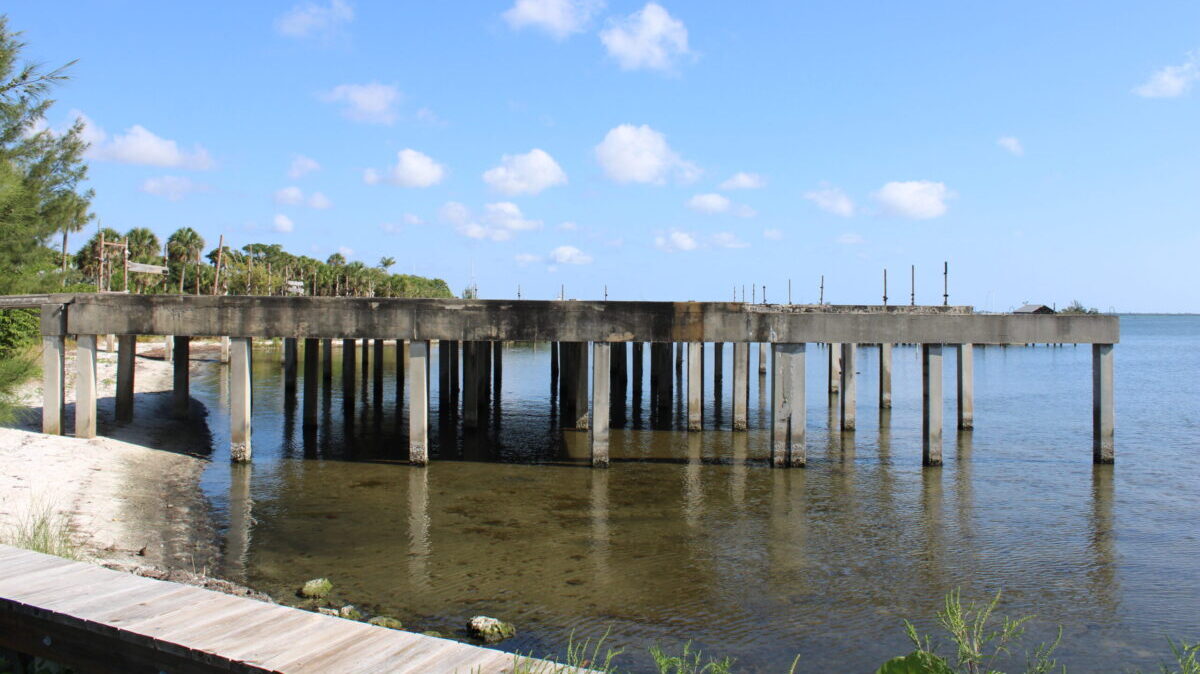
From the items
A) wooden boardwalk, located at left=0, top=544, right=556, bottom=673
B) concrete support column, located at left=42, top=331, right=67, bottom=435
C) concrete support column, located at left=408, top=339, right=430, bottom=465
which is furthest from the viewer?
concrete support column, located at left=408, top=339, right=430, bottom=465

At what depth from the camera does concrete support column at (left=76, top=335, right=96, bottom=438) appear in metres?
18.9

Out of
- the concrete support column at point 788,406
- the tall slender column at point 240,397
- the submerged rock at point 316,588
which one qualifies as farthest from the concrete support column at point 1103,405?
the tall slender column at point 240,397

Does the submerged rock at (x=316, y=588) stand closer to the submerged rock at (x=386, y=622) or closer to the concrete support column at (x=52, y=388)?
the submerged rock at (x=386, y=622)

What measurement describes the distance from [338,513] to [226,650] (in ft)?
36.6

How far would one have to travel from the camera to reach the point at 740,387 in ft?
90.7

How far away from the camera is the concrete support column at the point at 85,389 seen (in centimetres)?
1888

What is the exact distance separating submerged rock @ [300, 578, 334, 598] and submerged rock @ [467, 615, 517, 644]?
7.72ft

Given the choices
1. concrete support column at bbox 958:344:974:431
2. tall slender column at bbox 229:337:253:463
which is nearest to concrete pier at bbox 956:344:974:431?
concrete support column at bbox 958:344:974:431

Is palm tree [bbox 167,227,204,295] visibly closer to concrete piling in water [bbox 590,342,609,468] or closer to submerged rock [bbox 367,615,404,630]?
concrete piling in water [bbox 590,342,609,468]

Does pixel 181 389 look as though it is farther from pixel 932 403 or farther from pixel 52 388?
pixel 932 403

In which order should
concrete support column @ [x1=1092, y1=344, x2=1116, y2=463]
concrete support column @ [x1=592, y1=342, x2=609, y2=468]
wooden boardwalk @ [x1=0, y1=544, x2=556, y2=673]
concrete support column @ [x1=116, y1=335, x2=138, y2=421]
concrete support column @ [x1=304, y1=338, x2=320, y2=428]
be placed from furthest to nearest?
concrete support column @ [x1=304, y1=338, x2=320, y2=428] → concrete support column @ [x1=116, y1=335, x2=138, y2=421] → concrete support column @ [x1=1092, y1=344, x2=1116, y2=463] → concrete support column @ [x1=592, y1=342, x2=609, y2=468] → wooden boardwalk @ [x1=0, y1=544, x2=556, y2=673]

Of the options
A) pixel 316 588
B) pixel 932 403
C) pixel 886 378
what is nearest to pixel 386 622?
pixel 316 588

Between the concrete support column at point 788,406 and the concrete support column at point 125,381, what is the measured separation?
57.0ft

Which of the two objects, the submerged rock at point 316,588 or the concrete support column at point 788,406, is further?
the concrete support column at point 788,406
